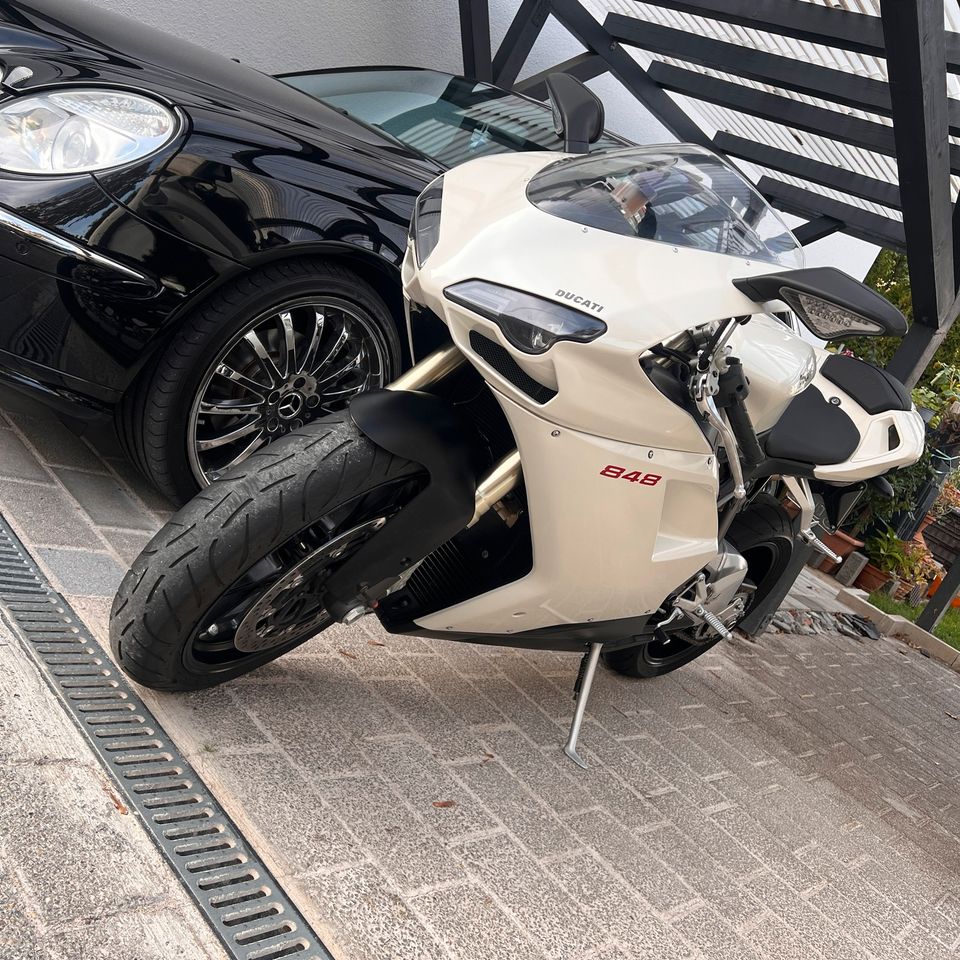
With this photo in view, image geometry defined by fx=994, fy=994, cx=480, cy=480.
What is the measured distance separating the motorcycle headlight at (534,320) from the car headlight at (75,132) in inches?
49.1

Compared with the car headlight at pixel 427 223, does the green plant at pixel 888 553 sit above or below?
below

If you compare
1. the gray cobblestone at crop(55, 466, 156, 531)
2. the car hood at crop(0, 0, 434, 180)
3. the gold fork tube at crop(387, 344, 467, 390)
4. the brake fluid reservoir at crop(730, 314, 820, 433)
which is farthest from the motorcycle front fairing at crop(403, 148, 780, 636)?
the gray cobblestone at crop(55, 466, 156, 531)

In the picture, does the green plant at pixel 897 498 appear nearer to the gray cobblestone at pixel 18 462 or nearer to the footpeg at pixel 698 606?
the footpeg at pixel 698 606

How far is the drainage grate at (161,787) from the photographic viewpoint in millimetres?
1750

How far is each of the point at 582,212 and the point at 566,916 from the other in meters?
1.49

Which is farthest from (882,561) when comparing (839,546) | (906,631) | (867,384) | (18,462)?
(18,462)

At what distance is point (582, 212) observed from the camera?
2.08m

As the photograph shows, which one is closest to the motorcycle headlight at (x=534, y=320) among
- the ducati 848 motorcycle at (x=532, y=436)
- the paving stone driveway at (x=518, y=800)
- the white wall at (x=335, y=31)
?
the ducati 848 motorcycle at (x=532, y=436)

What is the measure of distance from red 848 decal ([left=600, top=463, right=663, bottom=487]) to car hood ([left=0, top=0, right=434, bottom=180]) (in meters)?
1.58

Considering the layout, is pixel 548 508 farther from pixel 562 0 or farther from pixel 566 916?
pixel 562 0

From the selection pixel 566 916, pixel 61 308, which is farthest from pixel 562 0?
pixel 566 916

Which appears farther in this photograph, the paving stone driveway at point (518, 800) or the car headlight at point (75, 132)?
the car headlight at point (75, 132)

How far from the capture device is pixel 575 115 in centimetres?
250

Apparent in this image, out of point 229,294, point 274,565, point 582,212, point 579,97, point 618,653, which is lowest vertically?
point 618,653
